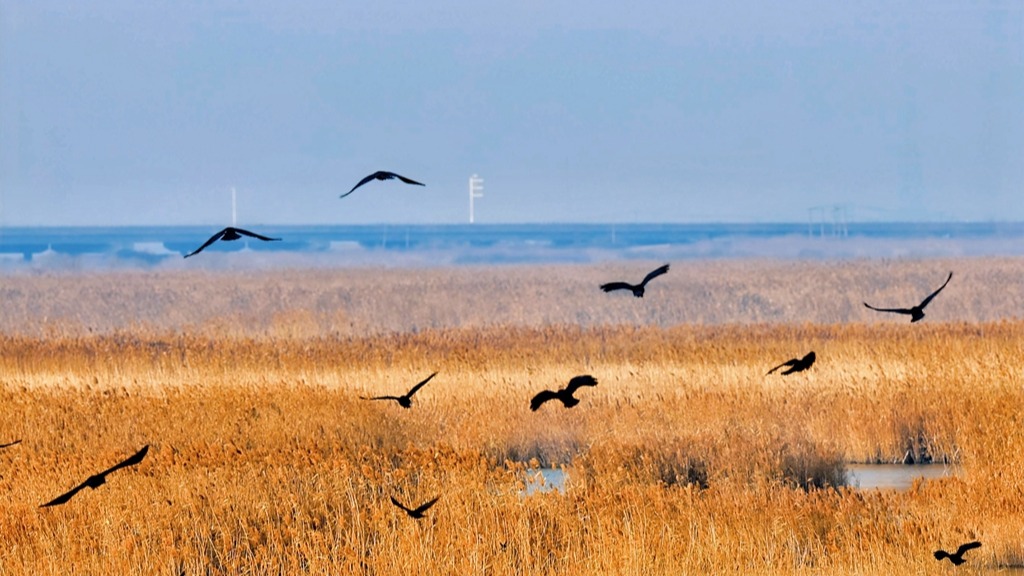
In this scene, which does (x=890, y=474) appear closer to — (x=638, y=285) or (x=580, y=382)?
(x=638, y=285)

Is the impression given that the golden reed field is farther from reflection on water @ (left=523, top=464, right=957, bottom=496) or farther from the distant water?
the distant water

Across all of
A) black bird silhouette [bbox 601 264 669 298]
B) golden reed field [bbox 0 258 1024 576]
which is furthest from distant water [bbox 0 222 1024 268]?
black bird silhouette [bbox 601 264 669 298]

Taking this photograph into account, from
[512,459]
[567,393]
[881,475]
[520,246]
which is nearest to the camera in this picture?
[567,393]

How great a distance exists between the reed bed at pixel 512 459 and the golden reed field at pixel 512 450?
0.03 m

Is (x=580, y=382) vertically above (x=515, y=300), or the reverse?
(x=580, y=382)

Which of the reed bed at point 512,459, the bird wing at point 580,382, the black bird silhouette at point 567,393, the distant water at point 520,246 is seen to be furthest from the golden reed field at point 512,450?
the distant water at point 520,246

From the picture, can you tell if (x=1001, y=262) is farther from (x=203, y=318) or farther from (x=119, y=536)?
(x=119, y=536)

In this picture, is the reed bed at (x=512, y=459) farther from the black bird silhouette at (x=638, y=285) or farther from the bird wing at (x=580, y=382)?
the bird wing at (x=580, y=382)

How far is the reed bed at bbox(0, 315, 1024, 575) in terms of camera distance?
11.5 meters

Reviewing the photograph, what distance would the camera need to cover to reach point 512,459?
18.6 m

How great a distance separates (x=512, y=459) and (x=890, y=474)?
12.4 ft

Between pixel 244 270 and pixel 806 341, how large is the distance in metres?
57.5

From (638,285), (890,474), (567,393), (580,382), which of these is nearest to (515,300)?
(890,474)

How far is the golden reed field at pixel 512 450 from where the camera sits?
11.5 meters
